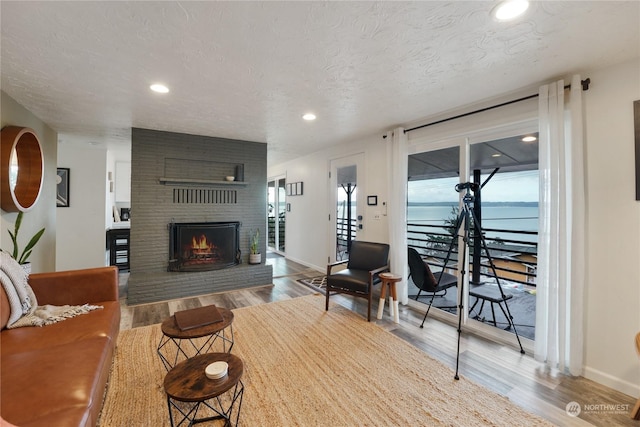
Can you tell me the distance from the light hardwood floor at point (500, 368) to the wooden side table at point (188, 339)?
2.69 feet

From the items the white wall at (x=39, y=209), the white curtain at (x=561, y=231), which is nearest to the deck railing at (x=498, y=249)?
the white curtain at (x=561, y=231)

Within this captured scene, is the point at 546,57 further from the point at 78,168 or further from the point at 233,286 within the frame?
the point at 78,168

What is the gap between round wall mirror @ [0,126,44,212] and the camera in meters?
2.47

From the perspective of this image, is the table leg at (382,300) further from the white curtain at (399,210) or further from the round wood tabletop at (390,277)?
the white curtain at (399,210)

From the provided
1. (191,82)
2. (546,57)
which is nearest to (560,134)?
(546,57)

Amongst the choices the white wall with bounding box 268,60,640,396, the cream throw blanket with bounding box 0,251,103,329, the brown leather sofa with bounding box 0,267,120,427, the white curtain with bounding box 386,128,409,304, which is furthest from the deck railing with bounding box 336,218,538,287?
the cream throw blanket with bounding box 0,251,103,329

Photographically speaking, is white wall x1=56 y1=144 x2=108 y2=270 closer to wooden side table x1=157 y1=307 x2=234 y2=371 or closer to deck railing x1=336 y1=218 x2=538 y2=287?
wooden side table x1=157 y1=307 x2=234 y2=371

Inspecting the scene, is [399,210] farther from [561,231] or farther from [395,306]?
[561,231]

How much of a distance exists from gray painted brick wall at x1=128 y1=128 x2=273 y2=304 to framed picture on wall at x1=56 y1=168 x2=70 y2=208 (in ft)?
5.81

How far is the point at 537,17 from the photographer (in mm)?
1537

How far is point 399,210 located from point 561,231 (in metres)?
1.60

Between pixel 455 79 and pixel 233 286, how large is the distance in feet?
12.5

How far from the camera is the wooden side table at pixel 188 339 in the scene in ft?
5.99

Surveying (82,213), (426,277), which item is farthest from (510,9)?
(82,213)
